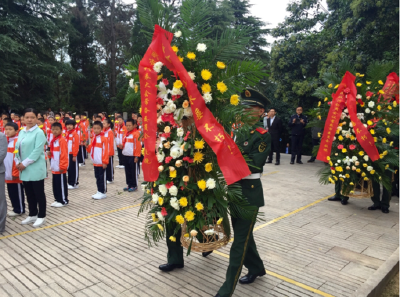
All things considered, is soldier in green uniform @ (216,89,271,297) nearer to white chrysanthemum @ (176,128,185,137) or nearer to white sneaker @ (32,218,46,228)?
white chrysanthemum @ (176,128,185,137)

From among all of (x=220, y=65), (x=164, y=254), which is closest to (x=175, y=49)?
(x=220, y=65)

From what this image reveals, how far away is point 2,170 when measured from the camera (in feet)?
16.9

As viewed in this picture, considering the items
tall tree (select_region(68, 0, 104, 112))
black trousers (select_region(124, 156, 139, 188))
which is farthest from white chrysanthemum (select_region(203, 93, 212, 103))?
tall tree (select_region(68, 0, 104, 112))

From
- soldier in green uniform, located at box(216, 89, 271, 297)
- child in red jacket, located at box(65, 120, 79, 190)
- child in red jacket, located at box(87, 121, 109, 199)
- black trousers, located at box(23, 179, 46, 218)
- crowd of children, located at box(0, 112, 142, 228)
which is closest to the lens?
soldier in green uniform, located at box(216, 89, 271, 297)

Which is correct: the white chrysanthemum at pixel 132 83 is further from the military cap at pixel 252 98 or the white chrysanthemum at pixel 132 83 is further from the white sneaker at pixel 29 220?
the white sneaker at pixel 29 220

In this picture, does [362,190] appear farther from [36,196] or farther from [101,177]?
[36,196]

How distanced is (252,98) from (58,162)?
4.37 metres

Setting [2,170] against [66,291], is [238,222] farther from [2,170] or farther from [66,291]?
[2,170]

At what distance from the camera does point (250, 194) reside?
11.3 ft

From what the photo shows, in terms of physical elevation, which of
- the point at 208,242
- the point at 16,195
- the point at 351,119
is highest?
the point at 351,119

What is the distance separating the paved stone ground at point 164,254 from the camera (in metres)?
3.57

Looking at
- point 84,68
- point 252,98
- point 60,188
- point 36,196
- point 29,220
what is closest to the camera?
point 252,98

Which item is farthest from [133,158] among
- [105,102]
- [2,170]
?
[105,102]

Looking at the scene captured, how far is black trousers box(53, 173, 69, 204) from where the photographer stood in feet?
21.4
